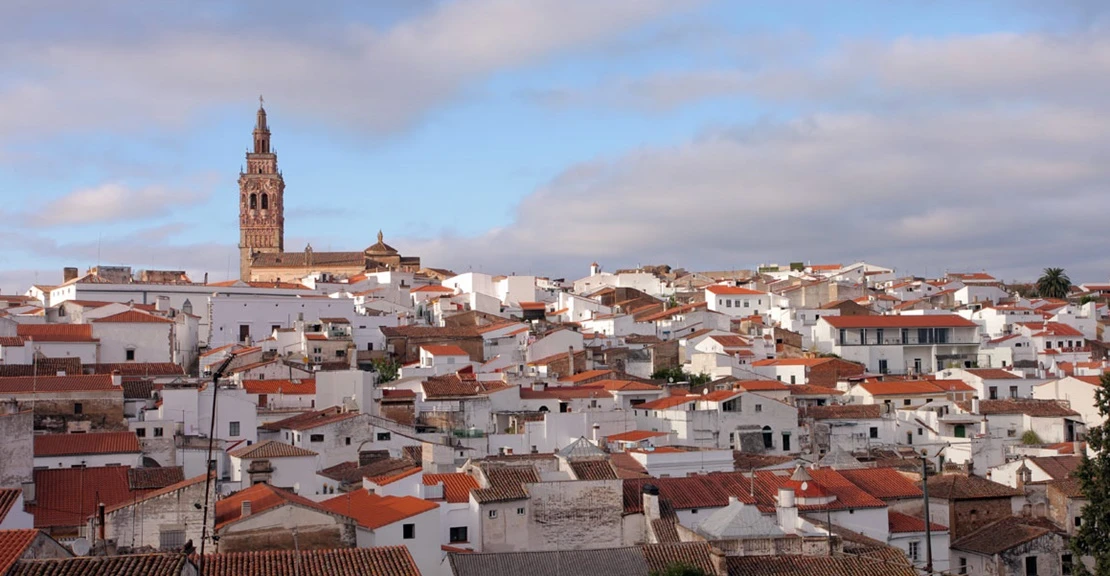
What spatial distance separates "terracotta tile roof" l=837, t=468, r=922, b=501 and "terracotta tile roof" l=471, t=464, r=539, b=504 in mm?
8841

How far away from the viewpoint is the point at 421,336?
61219mm

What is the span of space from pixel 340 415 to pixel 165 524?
16.6 meters

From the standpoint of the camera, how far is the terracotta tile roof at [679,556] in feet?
71.6

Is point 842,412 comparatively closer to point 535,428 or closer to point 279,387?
point 535,428

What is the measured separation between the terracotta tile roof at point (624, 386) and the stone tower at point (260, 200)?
256ft

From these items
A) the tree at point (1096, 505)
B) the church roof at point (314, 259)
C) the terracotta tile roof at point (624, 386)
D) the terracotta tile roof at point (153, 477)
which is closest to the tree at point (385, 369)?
the terracotta tile roof at point (624, 386)

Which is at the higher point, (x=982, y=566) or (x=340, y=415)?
(x=340, y=415)

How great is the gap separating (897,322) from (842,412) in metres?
19.4

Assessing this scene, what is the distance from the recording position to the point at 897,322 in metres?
65.2

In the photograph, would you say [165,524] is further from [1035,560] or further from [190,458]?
[1035,560]

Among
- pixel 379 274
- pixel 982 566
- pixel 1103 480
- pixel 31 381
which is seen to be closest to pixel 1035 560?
pixel 982 566

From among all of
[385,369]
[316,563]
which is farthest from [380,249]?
[316,563]

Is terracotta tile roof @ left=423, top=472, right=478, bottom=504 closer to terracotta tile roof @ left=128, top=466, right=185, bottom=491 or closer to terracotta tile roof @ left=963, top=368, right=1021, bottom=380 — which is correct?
terracotta tile roof @ left=128, top=466, right=185, bottom=491

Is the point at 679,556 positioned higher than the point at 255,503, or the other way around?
the point at 255,503
